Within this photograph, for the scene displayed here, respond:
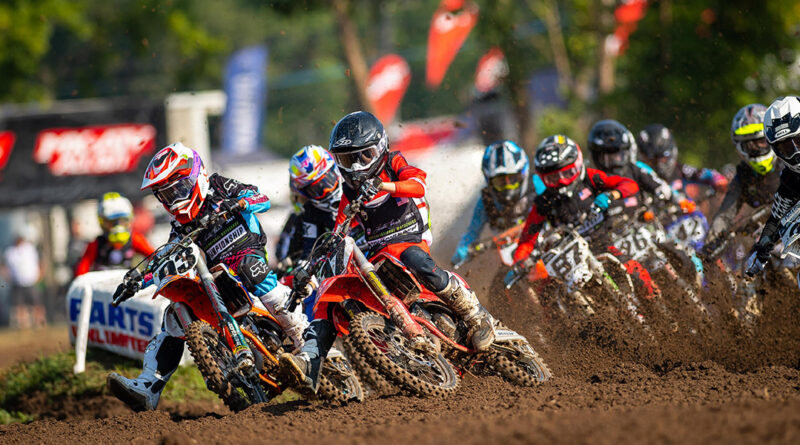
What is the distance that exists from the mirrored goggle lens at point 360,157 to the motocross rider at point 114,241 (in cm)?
497

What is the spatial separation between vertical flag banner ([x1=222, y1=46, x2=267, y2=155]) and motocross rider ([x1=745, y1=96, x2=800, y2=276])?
91.3 ft

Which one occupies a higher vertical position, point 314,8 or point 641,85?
point 314,8

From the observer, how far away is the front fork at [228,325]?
7.65 meters

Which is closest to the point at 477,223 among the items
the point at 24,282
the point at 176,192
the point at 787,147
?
the point at 787,147

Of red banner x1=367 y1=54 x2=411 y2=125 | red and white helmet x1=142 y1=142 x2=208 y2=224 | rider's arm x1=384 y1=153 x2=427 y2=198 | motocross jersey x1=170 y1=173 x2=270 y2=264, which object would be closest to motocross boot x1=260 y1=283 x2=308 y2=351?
motocross jersey x1=170 y1=173 x2=270 y2=264

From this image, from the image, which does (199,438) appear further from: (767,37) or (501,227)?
(767,37)

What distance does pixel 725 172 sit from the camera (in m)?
14.8

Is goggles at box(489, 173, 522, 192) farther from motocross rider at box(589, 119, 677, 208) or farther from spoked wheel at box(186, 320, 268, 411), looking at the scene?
spoked wheel at box(186, 320, 268, 411)

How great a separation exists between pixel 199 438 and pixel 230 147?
30721mm

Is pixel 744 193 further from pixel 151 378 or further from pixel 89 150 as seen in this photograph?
pixel 89 150

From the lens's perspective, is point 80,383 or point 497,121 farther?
point 497,121

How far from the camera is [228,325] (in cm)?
772

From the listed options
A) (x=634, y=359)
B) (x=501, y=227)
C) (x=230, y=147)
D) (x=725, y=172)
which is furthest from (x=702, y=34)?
(x=230, y=147)

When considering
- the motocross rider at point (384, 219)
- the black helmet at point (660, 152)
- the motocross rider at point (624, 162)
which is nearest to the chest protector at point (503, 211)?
the motocross rider at point (624, 162)
